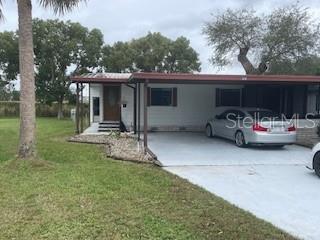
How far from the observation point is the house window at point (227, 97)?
19641 mm

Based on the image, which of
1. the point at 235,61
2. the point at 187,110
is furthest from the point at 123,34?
the point at 187,110

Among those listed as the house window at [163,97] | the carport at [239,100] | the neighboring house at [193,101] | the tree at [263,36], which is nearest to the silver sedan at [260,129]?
the carport at [239,100]

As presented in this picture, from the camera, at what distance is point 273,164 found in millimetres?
10641

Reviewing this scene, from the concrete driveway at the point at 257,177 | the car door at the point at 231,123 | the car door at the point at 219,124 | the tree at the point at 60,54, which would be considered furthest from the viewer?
the tree at the point at 60,54

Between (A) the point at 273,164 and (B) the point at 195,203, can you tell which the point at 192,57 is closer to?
(A) the point at 273,164

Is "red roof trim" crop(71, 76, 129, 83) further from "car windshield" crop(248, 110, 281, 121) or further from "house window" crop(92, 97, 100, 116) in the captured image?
"house window" crop(92, 97, 100, 116)

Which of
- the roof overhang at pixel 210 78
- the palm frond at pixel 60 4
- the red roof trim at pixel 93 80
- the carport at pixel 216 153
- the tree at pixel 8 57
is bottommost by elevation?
the carport at pixel 216 153

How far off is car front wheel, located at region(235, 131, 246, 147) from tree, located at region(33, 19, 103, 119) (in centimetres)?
2350

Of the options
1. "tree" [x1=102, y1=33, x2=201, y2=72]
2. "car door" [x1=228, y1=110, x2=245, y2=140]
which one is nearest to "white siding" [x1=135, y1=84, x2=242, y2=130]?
"car door" [x1=228, y1=110, x2=245, y2=140]

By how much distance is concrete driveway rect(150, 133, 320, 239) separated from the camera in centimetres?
612

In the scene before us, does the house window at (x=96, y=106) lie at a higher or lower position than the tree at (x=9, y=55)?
lower

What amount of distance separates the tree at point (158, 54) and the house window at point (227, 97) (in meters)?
20.9

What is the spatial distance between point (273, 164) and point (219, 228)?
5.81 m

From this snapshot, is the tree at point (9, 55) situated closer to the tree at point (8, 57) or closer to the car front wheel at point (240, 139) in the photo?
the tree at point (8, 57)
